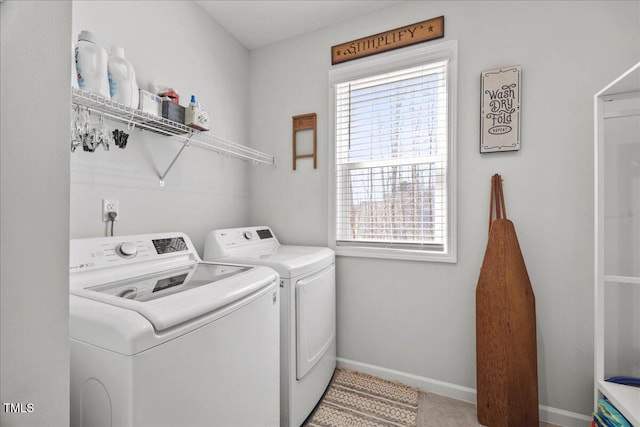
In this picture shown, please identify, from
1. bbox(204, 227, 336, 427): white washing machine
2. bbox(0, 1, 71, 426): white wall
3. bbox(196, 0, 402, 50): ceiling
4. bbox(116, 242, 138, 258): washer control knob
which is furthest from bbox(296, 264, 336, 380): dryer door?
bbox(196, 0, 402, 50): ceiling

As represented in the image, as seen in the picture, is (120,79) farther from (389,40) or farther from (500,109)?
(500,109)

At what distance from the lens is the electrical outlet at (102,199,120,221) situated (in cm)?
142

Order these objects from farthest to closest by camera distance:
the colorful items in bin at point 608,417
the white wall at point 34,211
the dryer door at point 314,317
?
the dryer door at point 314,317
the colorful items in bin at point 608,417
the white wall at point 34,211

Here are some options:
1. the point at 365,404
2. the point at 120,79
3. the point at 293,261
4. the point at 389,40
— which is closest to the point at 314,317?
the point at 293,261

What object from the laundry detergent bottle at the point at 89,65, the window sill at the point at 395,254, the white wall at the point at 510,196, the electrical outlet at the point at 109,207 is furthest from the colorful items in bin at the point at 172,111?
the window sill at the point at 395,254

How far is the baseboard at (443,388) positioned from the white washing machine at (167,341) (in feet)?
3.15

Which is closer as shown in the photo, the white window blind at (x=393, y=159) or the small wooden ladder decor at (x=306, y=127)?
the white window blind at (x=393, y=159)

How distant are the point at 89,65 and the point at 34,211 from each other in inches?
45.9

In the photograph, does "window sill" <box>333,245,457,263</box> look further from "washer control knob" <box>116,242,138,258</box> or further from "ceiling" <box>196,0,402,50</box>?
"ceiling" <box>196,0,402,50</box>

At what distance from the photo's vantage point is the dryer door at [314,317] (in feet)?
4.96

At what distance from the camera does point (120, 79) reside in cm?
130

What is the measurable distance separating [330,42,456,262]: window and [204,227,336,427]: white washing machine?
0.42 meters

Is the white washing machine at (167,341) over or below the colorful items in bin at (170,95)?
below

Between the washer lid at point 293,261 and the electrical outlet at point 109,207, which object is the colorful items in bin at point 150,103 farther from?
the washer lid at point 293,261
